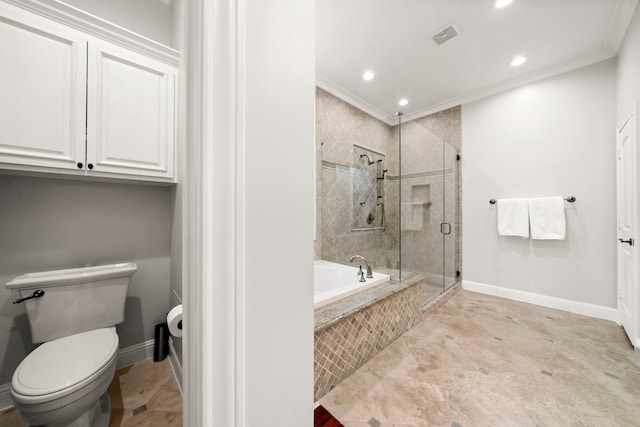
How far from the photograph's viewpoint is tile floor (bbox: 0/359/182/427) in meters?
1.22

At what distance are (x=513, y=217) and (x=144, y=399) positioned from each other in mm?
3834

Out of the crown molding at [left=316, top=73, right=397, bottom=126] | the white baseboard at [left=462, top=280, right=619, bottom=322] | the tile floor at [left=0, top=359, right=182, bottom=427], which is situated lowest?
the tile floor at [left=0, top=359, right=182, bottom=427]

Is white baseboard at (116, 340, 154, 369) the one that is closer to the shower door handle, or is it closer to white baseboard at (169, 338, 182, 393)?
white baseboard at (169, 338, 182, 393)

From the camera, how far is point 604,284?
2.28 m

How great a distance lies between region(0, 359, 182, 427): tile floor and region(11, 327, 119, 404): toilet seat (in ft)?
1.22

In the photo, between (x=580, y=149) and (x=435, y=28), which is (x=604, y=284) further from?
(x=435, y=28)

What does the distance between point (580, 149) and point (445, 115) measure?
1.53m

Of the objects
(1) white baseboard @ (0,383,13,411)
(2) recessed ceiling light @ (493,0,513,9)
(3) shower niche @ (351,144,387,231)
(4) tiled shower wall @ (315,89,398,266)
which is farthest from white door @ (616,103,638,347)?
(1) white baseboard @ (0,383,13,411)

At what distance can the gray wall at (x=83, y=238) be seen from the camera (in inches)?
51.8

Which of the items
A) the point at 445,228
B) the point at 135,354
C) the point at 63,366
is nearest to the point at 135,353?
the point at 135,354

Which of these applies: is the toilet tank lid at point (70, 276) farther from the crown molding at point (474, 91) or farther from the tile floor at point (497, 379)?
the crown molding at point (474, 91)

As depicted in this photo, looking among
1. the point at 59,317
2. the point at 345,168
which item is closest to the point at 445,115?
the point at 345,168

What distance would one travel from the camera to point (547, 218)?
253cm

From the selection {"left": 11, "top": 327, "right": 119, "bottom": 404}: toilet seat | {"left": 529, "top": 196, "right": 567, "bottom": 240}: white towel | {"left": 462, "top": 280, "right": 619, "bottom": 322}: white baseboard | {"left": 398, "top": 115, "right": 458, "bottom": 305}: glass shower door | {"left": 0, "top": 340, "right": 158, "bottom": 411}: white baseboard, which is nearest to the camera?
{"left": 11, "top": 327, "right": 119, "bottom": 404}: toilet seat
